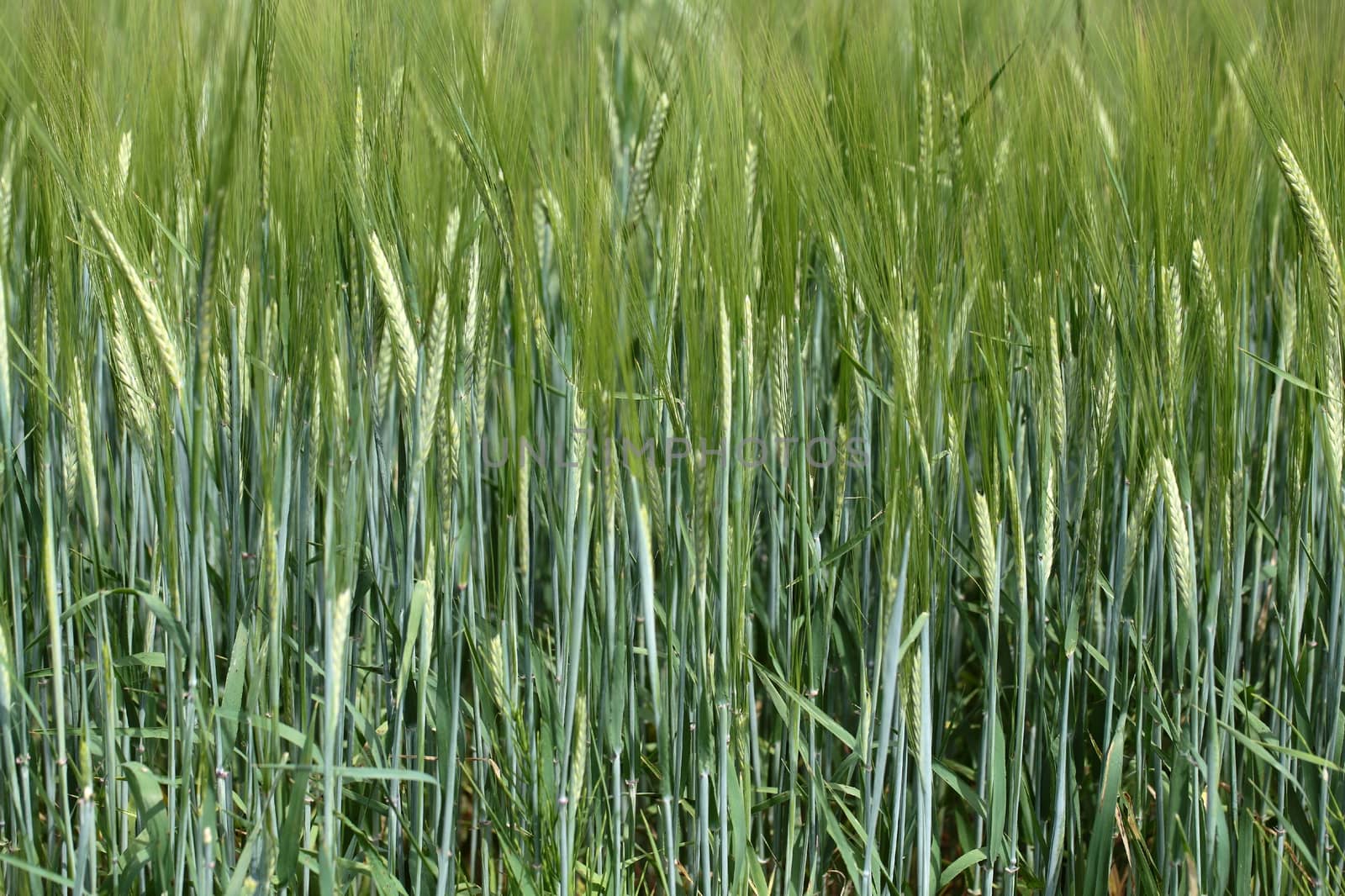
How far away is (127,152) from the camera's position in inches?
44.1

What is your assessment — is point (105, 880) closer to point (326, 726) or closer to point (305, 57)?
point (326, 726)

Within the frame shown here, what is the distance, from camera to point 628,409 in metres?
0.93

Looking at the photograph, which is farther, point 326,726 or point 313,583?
point 313,583

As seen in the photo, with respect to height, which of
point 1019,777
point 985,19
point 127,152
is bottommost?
point 1019,777

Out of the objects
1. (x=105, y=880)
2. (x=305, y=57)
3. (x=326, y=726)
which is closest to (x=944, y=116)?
(x=305, y=57)

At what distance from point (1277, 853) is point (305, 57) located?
1.25m

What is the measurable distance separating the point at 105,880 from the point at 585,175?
2.90ft

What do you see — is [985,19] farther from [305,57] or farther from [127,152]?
[127,152]

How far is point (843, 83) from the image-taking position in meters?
1.15

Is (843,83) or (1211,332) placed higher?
(843,83)

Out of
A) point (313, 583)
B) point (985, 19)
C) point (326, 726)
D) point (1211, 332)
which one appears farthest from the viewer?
point (985, 19)

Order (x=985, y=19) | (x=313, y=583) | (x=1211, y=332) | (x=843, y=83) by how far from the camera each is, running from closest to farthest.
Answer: (x=1211, y=332) → (x=843, y=83) → (x=313, y=583) → (x=985, y=19)

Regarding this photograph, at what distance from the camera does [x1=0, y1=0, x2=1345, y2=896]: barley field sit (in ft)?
3.14

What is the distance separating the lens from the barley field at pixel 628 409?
3.14 ft
